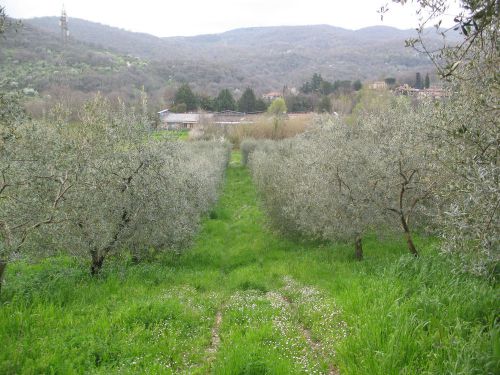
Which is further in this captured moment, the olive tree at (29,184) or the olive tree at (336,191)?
the olive tree at (336,191)

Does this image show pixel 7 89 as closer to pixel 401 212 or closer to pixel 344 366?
pixel 344 366

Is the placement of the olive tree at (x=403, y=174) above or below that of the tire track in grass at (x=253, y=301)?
above

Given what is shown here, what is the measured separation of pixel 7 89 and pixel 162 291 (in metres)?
6.21

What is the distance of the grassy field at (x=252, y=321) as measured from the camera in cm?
677

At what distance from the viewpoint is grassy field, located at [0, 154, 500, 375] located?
677 centimetres

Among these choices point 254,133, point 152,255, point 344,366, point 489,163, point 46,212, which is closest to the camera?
point 489,163

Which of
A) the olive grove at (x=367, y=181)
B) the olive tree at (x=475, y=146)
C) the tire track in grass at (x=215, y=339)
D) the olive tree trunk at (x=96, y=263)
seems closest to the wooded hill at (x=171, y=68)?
the olive grove at (x=367, y=181)

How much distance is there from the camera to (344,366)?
22.0 ft

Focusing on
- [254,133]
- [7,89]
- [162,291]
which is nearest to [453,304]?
[162,291]

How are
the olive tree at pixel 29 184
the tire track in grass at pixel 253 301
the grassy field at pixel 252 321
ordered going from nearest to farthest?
the grassy field at pixel 252 321
the tire track in grass at pixel 253 301
the olive tree at pixel 29 184

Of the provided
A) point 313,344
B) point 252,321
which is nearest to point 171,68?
point 252,321

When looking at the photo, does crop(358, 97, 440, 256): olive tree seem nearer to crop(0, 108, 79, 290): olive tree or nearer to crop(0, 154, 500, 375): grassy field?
crop(0, 154, 500, 375): grassy field

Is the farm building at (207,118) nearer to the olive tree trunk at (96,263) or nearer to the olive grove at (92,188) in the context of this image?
the olive grove at (92,188)

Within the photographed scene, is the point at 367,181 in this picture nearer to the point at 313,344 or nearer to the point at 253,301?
the point at 253,301
